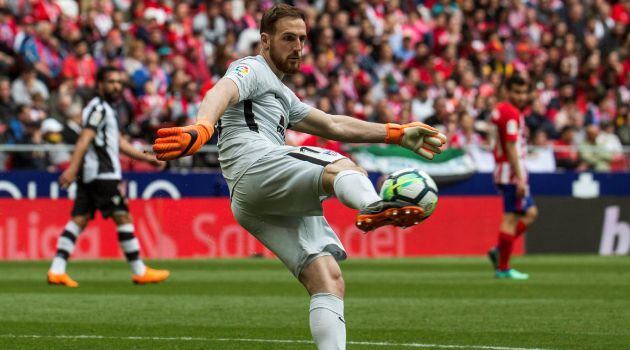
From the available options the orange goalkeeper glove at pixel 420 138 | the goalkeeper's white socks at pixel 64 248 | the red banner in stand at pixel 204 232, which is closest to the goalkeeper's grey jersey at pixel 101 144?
the goalkeeper's white socks at pixel 64 248

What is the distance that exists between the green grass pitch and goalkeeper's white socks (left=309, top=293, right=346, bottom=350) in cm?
197

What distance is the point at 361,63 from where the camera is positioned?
25016 millimetres

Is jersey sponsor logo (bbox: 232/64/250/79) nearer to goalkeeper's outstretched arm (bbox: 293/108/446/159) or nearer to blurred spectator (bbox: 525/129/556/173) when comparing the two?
goalkeeper's outstretched arm (bbox: 293/108/446/159)

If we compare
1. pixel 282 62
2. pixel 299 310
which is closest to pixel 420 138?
pixel 282 62

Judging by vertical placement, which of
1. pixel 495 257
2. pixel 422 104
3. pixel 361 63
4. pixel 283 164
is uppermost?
pixel 361 63

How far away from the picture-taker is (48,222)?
63.0ft

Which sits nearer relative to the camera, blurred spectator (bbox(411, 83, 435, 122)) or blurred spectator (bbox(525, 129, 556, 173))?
blurred spectator (bbox(525, 129, 556, 173))

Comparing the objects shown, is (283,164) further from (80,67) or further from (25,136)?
(80,67)

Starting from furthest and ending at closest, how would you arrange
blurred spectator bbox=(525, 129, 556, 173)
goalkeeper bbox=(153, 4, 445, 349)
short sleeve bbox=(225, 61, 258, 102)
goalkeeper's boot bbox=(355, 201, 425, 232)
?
blurred spectator bbox=(525, 129, 556, 173), short sleeve bbox=(225, 61, 258, 102), goalkeeper bbox=(153, 4, 445, 349), goalkeeper's boot bbox=(355, 201, 425, 232)

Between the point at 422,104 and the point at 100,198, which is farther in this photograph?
the point at 422,104

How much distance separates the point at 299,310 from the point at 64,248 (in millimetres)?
3582

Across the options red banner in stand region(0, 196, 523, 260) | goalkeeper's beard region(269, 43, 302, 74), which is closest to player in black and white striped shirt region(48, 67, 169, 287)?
red banner in stand region(0, 196, 523, 260)

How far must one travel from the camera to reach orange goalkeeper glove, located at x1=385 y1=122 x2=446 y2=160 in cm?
702

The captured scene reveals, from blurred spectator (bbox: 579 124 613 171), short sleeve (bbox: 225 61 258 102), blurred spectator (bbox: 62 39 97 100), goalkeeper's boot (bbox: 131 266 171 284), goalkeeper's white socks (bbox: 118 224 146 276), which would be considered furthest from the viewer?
blurred spectator (bbox: 579 124 613 171)
